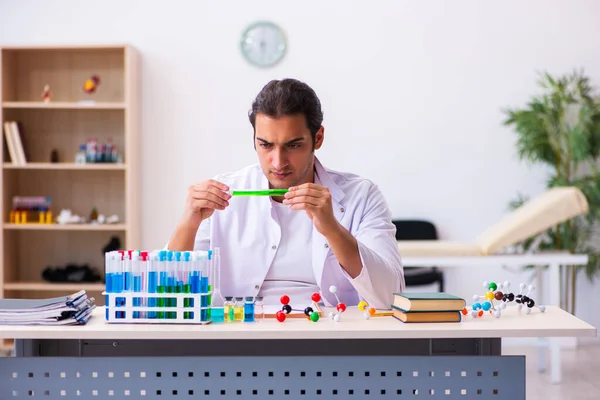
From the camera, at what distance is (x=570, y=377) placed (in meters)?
4.23

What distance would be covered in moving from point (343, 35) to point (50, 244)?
8.58 ft

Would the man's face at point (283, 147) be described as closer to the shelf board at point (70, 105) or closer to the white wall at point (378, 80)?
the shelf board at point (70, 105)

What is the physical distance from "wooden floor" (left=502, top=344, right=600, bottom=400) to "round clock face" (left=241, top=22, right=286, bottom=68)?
2609 mm

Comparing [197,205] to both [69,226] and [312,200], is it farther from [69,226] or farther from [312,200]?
[69,226]

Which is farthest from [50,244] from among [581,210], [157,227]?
[581,210]

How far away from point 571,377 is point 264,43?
3010 millimetres

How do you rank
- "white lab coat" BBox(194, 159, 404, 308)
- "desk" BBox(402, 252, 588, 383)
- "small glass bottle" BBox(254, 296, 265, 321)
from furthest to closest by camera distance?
"desk" BBox(402, 252, 588, 383) → "white lab coat" BBox(194, 159, 404, 308) → "small glass bottle" BBox(254, 296, 265, 321)

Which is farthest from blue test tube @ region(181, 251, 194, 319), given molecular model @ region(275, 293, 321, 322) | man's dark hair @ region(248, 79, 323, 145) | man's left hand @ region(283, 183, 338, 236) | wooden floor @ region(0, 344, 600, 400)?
wooden floor @ region(0, 344, 600, 400)

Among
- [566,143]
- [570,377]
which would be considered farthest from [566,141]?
[570,377]

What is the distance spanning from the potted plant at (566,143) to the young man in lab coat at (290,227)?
2.59m

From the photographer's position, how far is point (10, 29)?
5.39 m

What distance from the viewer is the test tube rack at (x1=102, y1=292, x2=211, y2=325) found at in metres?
1.84

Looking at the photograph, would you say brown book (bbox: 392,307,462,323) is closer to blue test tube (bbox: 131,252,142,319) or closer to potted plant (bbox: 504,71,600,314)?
blue test tube (bbox: 131,252,142,319)

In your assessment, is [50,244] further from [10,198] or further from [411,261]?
[411,261]
